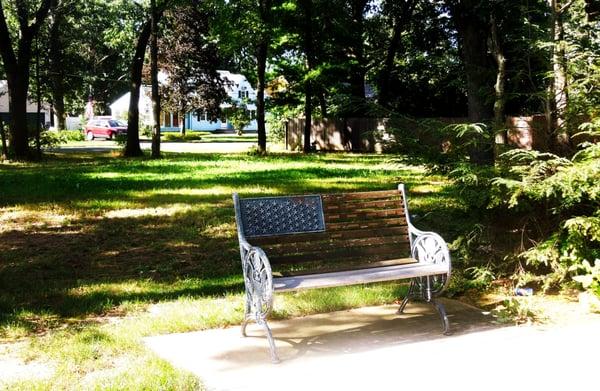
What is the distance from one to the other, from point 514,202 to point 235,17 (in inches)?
981

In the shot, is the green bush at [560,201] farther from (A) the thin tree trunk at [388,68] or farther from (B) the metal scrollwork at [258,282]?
(A) the thin tree trunk at [388,68]

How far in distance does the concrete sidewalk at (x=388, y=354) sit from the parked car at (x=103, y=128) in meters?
50.9

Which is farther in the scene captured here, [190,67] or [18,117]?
[190,67]

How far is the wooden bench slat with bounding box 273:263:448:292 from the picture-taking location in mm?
4738

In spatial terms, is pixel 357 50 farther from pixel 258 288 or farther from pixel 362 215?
pixel 258 288

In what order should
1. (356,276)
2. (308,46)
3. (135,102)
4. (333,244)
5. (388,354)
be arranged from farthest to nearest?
(308,46)
(135,102)
(333,244)
(356,276)
(388,354)

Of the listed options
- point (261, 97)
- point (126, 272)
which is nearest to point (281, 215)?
point (126, 272)

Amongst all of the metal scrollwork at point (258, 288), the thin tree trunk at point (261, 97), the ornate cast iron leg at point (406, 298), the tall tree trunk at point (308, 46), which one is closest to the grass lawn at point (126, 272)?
the ornate cast iron leg at point (406, 298)

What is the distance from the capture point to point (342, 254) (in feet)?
18.3

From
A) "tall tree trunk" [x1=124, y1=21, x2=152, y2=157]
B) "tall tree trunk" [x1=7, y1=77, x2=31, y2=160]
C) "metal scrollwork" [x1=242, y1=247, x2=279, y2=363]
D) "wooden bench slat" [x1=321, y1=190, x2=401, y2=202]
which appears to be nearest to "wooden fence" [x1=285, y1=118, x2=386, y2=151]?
"tall tree trunk" [x1=124, y1=21, x2=152, y2=157]

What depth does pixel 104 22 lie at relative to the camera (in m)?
56.2

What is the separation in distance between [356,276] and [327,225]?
0.76m

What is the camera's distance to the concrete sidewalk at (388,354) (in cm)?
417

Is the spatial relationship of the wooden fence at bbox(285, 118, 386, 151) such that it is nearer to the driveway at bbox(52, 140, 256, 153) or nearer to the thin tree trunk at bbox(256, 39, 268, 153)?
the driveway at bbox(52, 140, 256, 153)
